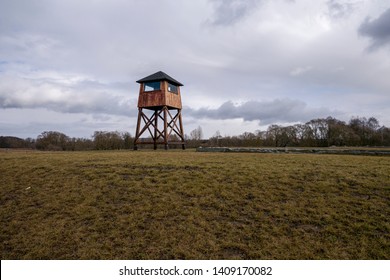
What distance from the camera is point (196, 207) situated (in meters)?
8.05

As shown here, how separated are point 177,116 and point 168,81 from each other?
3.98m

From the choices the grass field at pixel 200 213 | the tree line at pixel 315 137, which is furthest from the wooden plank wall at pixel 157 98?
the tree line at pixel 315 137

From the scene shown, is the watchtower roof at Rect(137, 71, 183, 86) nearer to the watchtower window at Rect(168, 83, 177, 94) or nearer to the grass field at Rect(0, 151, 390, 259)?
the watchtower window at Rect(168, 83, 177, 94)

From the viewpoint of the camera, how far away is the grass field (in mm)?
6098

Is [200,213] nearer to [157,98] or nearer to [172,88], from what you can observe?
[157,98]

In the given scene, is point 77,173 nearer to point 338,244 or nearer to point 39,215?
point 39,215

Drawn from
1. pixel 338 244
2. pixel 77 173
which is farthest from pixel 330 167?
pixel 77 173

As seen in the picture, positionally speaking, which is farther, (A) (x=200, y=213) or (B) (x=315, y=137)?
(B) (x=315, y=137)

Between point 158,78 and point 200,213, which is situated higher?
point 158,78

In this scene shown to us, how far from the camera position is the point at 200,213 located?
25.2ft

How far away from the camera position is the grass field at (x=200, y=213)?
6098 mm

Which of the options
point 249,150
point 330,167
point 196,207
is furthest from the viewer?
point 249,150

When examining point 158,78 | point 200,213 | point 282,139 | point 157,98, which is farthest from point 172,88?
point 282,139

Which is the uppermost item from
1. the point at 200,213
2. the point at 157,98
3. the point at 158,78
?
the point at 158,78
